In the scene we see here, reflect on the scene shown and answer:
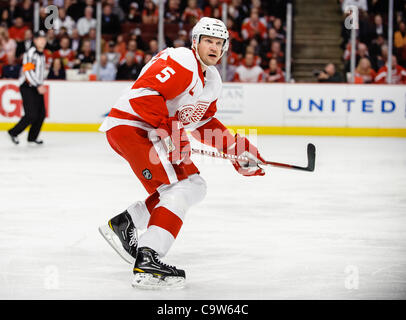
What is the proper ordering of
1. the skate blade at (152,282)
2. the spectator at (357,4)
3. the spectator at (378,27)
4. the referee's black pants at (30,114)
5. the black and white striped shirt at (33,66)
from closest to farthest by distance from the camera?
the skate blade at (152,282)
the black and white striped shirt at (33,66)
the referee's black pants at (30,114)
the spectator at (378,27)
the spectator at (357,4)

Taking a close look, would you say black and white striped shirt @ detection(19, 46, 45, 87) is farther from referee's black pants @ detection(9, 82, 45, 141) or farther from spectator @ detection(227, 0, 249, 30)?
spectator @ detection(227, 0, 249, 30)

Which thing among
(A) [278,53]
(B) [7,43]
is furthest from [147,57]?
(B) [7,43]

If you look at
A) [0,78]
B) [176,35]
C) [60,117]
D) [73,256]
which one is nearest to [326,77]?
[176,35]

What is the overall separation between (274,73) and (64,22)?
310cm

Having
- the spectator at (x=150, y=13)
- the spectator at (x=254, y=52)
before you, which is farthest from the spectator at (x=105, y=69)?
the spectator at (x=254, y=52)

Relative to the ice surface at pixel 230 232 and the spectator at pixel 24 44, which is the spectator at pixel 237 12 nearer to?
the spectator at pixel 24 44

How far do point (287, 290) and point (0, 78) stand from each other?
26.6 feet

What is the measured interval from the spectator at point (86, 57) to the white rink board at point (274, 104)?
33cm

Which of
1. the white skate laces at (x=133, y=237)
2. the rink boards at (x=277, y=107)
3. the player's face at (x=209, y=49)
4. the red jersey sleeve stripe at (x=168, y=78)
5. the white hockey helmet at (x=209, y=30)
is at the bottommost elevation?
the rink boards at (x=277, y=107)

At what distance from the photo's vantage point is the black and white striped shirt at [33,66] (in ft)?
27.9

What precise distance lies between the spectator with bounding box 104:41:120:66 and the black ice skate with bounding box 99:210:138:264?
7432mm

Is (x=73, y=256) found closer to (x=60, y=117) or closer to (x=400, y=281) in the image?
(x=400, y=281)

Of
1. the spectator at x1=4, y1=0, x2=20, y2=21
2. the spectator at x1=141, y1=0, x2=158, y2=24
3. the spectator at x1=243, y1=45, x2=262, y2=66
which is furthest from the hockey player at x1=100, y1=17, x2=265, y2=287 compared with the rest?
the spectator at x1=4, y1=0, x2=20, y2=21

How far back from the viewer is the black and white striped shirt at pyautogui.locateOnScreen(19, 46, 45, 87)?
8.52 metres
